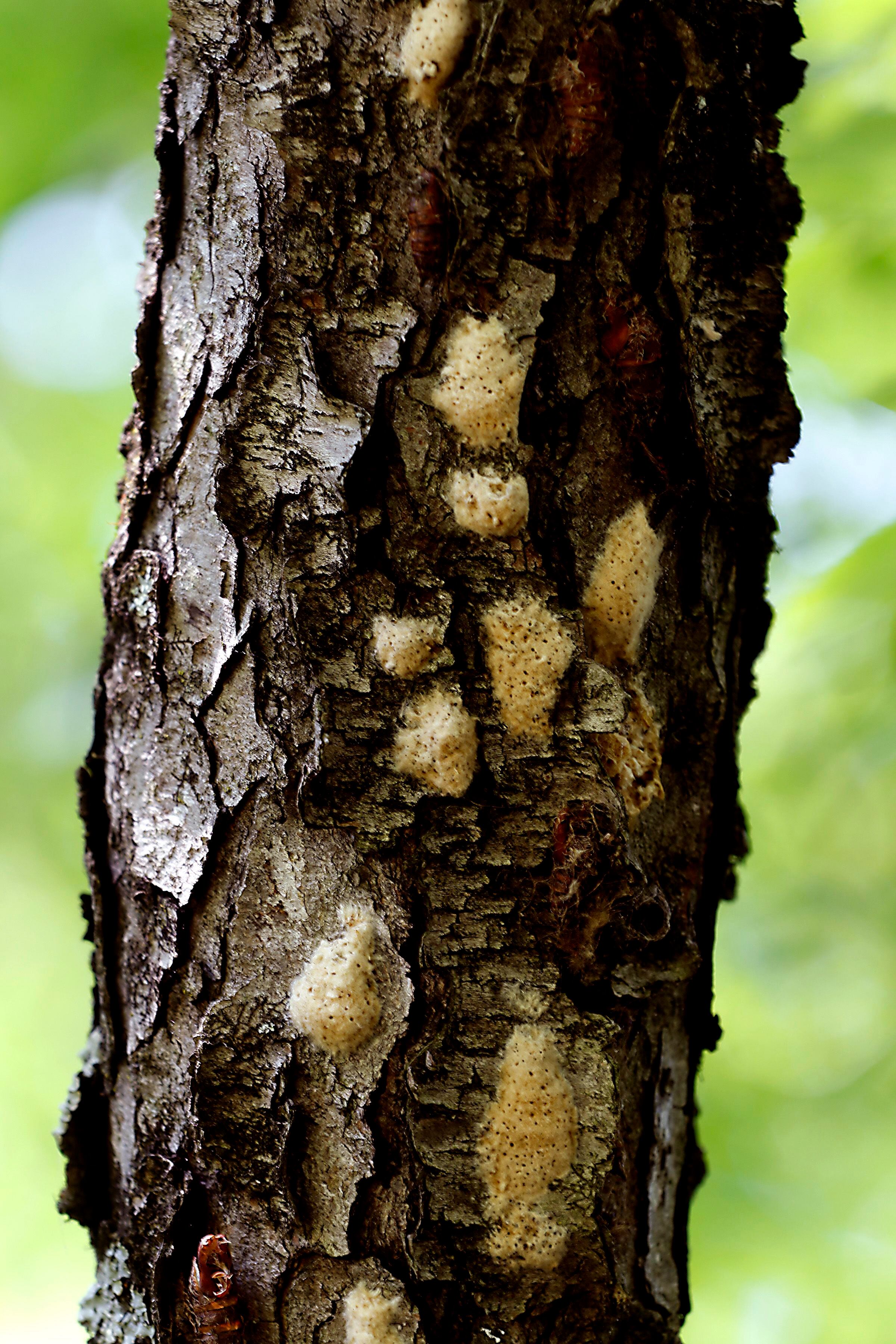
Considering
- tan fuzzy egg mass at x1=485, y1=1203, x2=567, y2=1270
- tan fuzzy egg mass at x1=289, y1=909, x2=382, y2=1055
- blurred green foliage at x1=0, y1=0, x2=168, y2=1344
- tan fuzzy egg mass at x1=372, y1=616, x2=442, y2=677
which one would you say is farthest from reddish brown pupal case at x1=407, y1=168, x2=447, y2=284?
blurred green foliage at x1=0, y1=0, x2=168, y2=1344

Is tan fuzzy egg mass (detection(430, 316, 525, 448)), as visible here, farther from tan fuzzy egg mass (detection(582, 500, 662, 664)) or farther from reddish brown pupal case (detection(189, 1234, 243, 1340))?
reddish brown pupal case (detection(189, 1234, 243, 1340))

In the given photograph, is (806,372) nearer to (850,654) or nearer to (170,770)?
(850,654)

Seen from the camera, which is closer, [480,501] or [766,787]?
[480,501]

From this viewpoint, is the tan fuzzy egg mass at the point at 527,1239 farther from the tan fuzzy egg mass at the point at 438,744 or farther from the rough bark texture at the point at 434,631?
the tan fuzzy egg mass at the point at 438,744

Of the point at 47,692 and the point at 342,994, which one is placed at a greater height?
the point at 47,692

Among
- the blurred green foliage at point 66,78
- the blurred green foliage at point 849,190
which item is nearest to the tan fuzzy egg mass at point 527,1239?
the blurred green foliage at point 849,190

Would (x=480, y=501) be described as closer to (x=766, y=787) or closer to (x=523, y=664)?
(x=523, y=664)

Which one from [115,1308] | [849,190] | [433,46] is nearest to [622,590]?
[433,46]
